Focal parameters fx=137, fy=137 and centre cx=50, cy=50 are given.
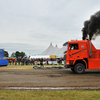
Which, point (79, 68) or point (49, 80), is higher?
point (79, 68)

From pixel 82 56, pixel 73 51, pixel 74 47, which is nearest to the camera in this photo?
pixel 82 56

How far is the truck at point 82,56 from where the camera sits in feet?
38.7

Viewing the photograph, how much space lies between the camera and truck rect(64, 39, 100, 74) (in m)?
11.8

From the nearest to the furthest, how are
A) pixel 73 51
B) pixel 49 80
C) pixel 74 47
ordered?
pixel 49 80, pixel 73 51, pixel 74 47

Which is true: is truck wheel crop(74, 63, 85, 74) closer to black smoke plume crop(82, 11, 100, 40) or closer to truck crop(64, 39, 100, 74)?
truck crop(64, 39, 100, 74)

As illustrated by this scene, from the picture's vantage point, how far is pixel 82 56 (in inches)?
469

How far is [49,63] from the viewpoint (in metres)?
26.8

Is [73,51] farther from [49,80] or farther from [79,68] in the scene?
[49,80]

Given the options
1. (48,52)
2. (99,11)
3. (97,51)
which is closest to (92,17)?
(99,11)

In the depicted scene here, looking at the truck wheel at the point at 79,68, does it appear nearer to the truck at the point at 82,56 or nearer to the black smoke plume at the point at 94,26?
the truck at the point at 82,56

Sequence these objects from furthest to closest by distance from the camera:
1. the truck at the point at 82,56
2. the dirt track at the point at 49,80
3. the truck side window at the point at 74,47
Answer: the truck side window at the point at 74,47 → the truck at the point at 82,56 → the dirt track at the point at 49,80

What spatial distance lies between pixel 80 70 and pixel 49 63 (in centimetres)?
1518

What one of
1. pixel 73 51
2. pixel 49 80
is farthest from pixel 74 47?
pixel 49 80

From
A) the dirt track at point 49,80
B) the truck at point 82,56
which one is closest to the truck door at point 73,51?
the truck at point 82,56
